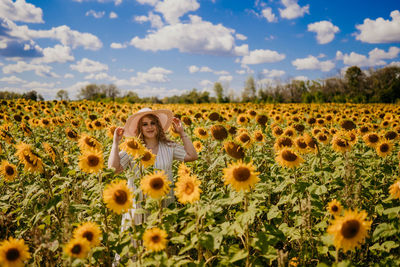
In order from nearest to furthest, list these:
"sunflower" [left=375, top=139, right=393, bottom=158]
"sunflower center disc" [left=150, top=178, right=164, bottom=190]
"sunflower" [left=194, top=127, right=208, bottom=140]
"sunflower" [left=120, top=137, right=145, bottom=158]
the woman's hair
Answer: "sunflower center disc" [left=150, top=178, right=164, bottom=190], "sunflower" [left=120, top=137, right=145, bottom=158], the woman's hair, "sunflower" [left=375, top=139, right=393, bottom=158], "sunflower" [left=194, top=127, right=208, bottom=140]

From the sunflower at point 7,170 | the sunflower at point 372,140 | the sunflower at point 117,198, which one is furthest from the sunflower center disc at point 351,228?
the sunflower at point 7,170

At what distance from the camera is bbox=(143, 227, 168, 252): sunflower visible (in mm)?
2059

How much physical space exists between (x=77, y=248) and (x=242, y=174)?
154cm

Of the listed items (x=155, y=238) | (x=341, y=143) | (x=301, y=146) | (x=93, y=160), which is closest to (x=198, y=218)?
(x=155, y=238)

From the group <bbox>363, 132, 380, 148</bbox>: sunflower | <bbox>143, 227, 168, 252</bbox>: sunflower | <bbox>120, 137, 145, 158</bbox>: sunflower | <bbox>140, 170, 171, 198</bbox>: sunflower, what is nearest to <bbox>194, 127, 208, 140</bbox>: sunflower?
<bbox>120, 137, 145, 158</bbox>: sunflower

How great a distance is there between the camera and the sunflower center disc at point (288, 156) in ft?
10.2

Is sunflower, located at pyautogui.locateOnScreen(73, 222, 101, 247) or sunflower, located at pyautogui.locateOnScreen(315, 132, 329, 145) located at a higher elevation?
sunflower, located at pyautogui.locateOnScreen(315, 132, 329, 145)

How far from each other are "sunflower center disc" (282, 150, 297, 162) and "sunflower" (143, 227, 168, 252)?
6.02 feet

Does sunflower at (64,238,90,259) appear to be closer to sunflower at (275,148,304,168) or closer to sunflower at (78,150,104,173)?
sunflower at (78,150,104,173)

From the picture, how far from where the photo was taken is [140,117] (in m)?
4.07

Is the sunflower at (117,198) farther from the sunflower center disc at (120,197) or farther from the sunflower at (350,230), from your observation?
the sunflower at (350,230)

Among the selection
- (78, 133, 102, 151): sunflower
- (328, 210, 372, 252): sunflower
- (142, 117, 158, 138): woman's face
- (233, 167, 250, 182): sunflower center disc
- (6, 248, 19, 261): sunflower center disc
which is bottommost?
(6, 248, 19, 261): sunflower center disc

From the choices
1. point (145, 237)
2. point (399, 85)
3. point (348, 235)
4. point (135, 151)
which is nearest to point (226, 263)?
point (145, 237)

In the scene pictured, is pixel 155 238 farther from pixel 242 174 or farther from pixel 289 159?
pixel 289 159
